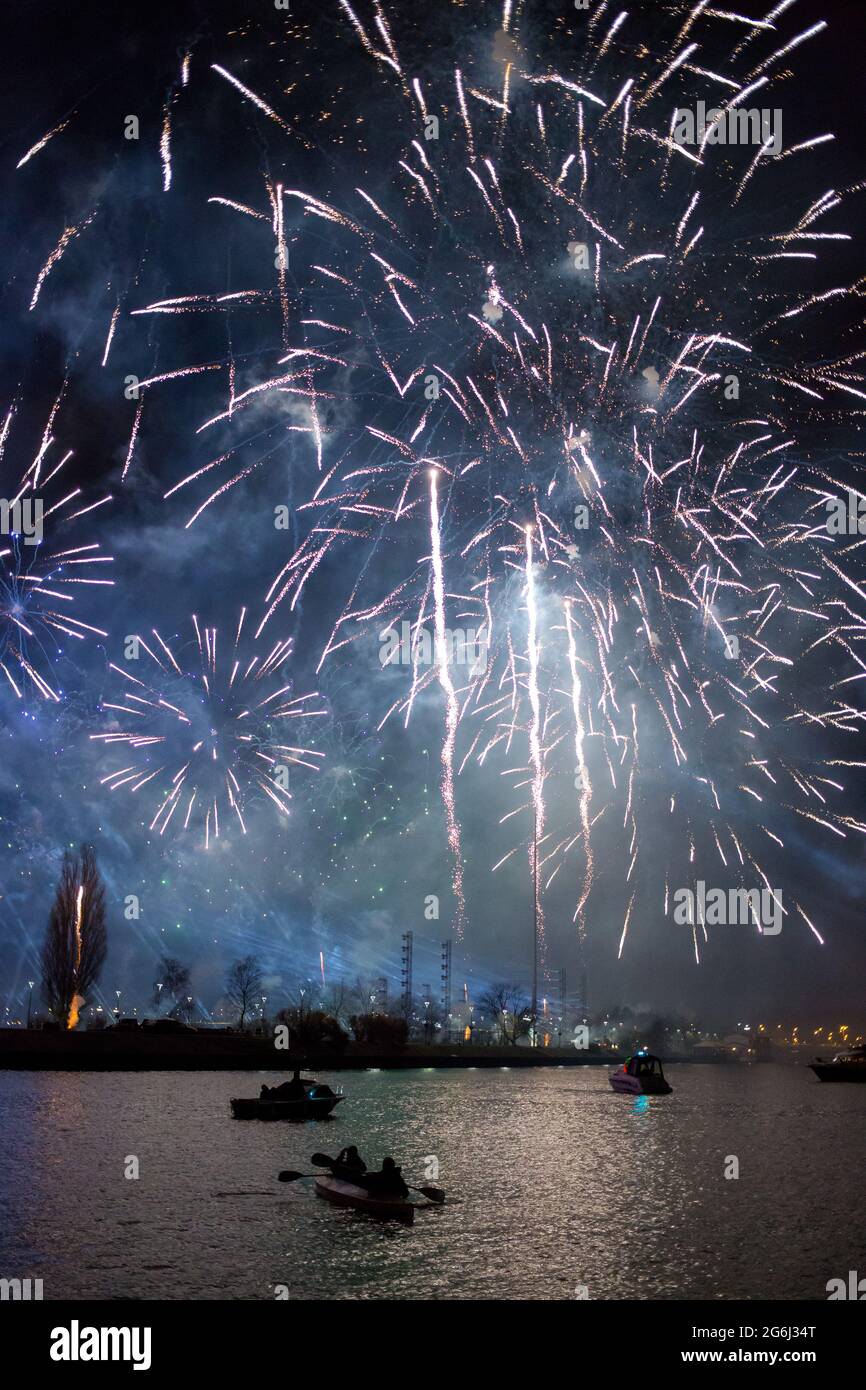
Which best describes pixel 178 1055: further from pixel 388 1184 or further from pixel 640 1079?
pixel 388 1184

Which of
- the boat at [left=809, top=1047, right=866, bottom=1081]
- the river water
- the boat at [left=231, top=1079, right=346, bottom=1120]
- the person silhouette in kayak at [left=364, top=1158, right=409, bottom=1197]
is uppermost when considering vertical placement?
the person silhouette in kayak at [left=364, top=1158, right=409, bottom=1197]

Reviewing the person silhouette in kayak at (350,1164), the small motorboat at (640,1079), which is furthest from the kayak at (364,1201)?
the small motorboat at (640,1079)

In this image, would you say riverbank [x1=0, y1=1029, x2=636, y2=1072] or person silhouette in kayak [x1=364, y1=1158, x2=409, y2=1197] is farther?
riverbank [x1=0, y1=1029, x2=636, y2=1072]

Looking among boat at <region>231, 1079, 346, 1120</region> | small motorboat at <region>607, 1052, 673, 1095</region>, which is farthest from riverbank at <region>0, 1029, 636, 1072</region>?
small motorboat at <region>607, 1052, 673, 1095</region>

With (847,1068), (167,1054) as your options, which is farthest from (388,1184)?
(847,1068)

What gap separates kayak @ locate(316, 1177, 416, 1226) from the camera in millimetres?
29547

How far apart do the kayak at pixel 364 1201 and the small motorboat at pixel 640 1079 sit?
6647cm

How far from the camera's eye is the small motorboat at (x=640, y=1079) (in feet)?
308

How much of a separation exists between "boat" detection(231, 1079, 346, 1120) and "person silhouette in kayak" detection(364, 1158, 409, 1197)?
89.9 feet

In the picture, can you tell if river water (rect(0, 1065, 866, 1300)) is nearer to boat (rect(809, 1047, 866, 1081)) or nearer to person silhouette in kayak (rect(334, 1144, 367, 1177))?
person silhouette in kayak (rect(334, 1144, 367, 1177))

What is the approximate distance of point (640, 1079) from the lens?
311 ft

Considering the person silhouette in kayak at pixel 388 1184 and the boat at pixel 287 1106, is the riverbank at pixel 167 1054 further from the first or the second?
the person silhouette in kayak at pixel 388 1184

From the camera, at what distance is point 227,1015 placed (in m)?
199
